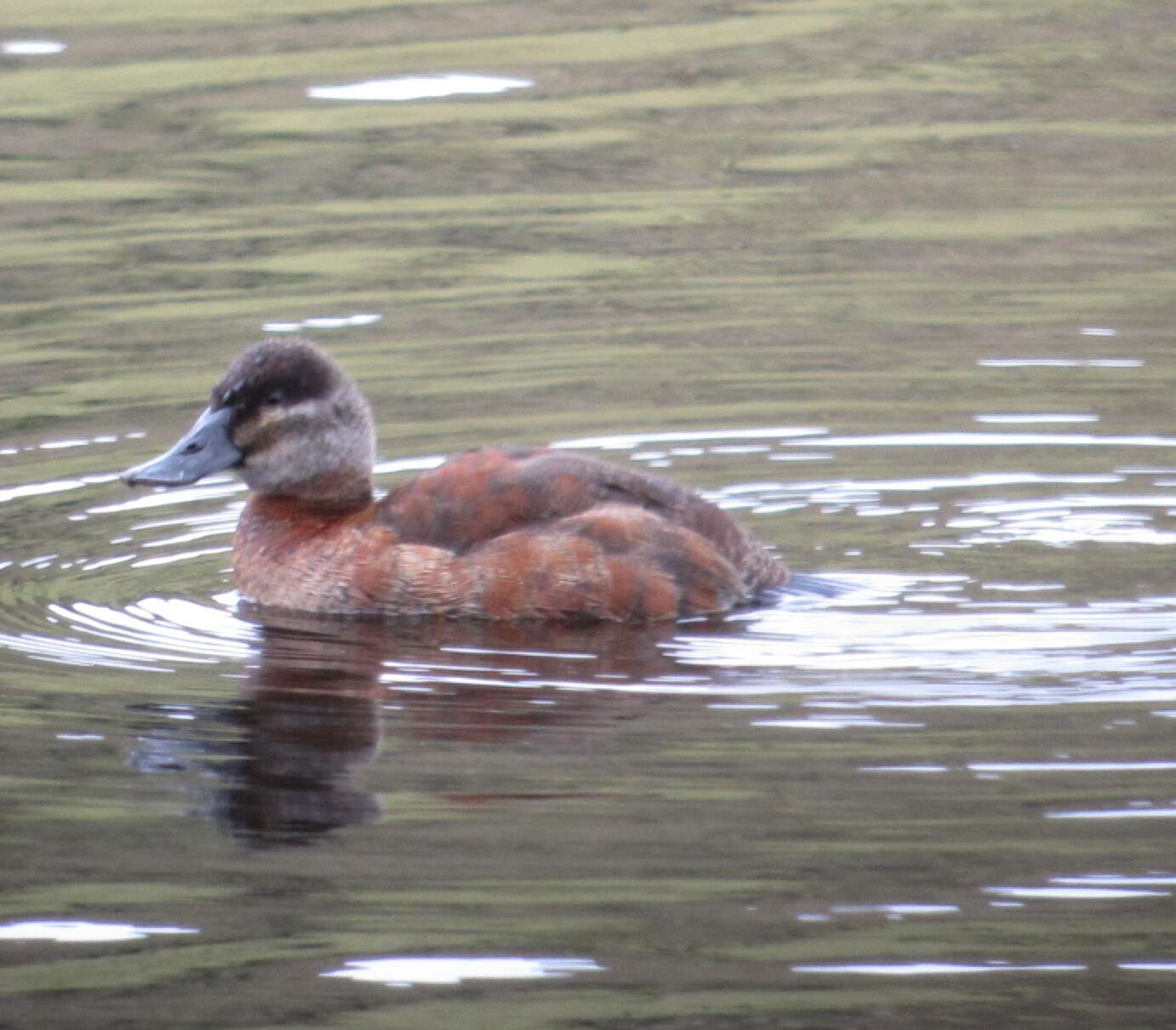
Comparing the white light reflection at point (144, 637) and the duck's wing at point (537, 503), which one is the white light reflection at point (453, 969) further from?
the duck's wing at point (537, 503)

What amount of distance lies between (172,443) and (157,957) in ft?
16.7

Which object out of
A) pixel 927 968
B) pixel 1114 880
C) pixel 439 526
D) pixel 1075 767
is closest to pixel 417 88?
pixel 439 526

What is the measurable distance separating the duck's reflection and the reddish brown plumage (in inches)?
4.0

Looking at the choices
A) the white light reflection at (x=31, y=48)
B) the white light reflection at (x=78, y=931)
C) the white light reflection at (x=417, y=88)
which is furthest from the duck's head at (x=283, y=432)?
the white light reflection at (x=31, y=48)

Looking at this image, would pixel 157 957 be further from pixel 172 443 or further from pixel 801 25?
pixel 801 25

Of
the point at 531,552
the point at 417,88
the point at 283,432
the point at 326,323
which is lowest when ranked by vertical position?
the point at 531,552

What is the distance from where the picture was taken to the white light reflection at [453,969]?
16.8ft

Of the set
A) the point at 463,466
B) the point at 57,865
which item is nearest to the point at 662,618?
the point at 463,466

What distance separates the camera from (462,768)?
641 cm

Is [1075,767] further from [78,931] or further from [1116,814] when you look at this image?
[78,931]

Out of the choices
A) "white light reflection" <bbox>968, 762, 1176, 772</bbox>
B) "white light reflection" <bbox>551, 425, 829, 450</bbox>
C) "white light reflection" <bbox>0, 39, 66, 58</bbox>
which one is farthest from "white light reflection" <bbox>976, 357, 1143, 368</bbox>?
"white light reflection" <bbox>0, 39, 66, 58</bbox>

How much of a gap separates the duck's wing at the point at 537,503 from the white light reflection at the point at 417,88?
331 inches

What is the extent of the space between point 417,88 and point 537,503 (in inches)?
356

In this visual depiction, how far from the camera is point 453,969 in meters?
5.17
